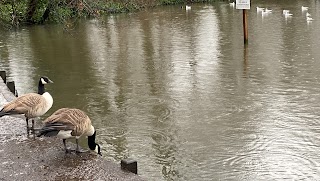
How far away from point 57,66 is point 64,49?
347 centimetres

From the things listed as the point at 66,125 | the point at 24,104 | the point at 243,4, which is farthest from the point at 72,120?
the point at 243,4

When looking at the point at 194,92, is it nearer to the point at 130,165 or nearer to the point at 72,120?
the point at 72,120

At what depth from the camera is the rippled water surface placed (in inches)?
275

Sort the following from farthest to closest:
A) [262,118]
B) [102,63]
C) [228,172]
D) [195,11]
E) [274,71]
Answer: [195,11], [102,63], [274,71], [262,118], [228,172]

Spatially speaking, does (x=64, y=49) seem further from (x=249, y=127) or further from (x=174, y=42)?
(x=249, y=127)

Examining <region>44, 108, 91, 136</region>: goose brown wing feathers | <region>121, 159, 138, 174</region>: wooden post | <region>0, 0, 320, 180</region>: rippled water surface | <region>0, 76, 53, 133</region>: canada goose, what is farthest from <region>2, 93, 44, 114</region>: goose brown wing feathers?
<region>121, 159, 138, 174</region>: wooden post

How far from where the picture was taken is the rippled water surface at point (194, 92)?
699 cm

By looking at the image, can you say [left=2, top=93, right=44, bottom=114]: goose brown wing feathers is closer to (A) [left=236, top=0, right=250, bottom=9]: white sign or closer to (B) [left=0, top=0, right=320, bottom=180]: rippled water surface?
(B) [left=0, top=0, right=320, bottom=180]: rippled water surface

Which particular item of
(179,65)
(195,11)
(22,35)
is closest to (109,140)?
(179,65)

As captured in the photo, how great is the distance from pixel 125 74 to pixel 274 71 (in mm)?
3886

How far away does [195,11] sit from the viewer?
3173cm

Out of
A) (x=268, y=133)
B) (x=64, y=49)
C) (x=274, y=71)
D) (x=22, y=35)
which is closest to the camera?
(x=268, y=133)

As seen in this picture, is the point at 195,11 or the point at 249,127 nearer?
the point at 249,127

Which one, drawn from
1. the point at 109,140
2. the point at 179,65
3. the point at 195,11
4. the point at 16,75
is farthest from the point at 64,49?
the point at 195,11
